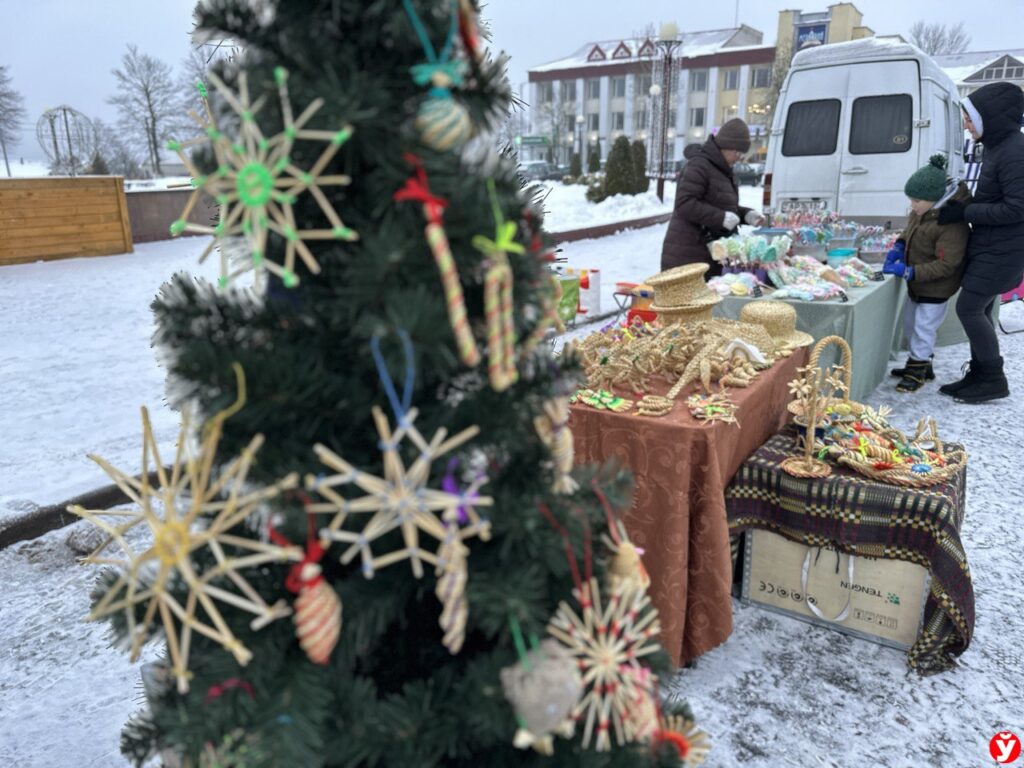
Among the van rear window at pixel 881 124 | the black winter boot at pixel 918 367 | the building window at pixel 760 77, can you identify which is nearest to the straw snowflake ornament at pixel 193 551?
the black winter boot at pixel 918 367

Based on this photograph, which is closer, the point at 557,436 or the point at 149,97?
the point at 557,436

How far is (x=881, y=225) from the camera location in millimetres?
6719

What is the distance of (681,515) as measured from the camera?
218 cm

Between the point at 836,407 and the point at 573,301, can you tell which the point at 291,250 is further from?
the point at 573,301

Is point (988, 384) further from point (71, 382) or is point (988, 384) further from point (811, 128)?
point (71, 382)

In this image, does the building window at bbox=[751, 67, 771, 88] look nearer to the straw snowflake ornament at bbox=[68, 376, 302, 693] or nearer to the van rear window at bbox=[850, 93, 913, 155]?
the van rear window at bbox=[850, 93, 913, 155]

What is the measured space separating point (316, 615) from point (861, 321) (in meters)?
4.10

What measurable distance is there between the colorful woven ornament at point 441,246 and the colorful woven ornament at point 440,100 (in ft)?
0.13

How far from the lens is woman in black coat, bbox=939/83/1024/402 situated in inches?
161

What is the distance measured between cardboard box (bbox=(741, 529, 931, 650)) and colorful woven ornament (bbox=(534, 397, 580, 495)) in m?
1.79

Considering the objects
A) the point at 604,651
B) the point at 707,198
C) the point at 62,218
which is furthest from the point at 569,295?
the point at 62,218

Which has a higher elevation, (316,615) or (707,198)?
(707,198)

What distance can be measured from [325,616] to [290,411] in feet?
0.86

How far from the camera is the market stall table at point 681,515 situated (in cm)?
217
